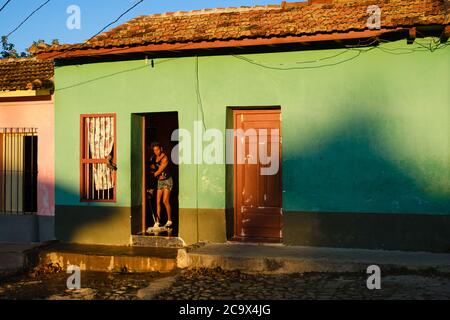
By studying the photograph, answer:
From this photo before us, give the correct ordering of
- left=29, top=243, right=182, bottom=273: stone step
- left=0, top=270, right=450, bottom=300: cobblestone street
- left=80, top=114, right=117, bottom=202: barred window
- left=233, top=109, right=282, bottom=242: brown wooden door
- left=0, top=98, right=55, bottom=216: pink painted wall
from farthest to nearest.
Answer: left=0, top=98, right=55, bottom=216: pink painted wall
left=80, top=114, right=117, bottom=202: barred window
left=233, top=109, right=282, bottom=242: brown wooden door
left=29, top=243, right=182, bottom=273: stone step
left=0, top=270, right=450, bottom=300: cobblestone street

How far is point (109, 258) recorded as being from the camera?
32.8ft

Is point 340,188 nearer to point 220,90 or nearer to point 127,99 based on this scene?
point 220,90

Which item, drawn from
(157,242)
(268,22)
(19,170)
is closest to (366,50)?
(268,22)

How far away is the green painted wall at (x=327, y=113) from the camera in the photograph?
937 centimetres

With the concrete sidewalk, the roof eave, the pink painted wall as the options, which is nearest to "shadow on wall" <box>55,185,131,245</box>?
the pink painted wall

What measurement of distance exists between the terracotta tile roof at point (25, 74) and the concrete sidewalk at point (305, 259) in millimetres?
4418

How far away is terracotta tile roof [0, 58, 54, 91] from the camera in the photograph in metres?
11.6

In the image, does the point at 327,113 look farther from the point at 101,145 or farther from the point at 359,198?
the point at 101,145

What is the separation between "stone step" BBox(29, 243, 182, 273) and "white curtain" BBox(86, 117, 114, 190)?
45.7 inches

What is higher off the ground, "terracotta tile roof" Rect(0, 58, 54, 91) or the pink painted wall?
"terracotta tile roof" Rect(0, 58, 54, 91)

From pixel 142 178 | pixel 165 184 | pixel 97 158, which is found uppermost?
pixel 97 158

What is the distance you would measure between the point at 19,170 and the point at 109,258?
12.1ft

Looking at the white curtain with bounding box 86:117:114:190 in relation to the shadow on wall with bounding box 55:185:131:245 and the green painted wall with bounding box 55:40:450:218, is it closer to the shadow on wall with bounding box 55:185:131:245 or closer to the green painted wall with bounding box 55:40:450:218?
the green painted wall with bounding box 55:40:450:218

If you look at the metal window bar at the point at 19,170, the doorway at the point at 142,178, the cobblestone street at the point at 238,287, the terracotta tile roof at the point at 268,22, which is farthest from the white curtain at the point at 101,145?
the cobblestone street at the point at 238,287
